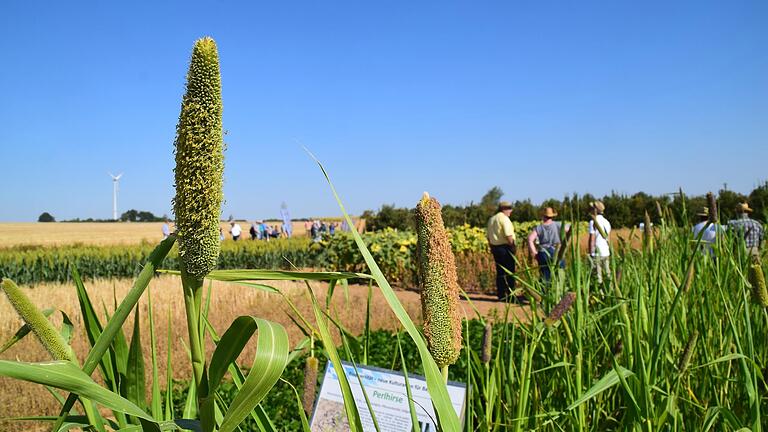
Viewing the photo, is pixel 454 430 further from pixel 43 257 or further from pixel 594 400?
pixel 43 257

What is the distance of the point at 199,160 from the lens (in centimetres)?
78

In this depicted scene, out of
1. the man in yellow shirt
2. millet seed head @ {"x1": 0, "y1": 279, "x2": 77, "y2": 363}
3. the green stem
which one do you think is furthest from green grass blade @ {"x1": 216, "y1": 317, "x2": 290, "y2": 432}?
the man in yellow shirt

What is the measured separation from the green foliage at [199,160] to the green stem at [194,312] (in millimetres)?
16

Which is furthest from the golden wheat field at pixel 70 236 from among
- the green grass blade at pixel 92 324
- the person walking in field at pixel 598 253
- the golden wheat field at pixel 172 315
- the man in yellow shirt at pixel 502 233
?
the green grass blade at pixel 92 324

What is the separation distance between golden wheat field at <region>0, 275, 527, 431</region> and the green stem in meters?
3.70

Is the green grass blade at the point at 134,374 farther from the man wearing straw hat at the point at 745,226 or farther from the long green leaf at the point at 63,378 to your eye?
the man wearing straw hat at the point at 745,226

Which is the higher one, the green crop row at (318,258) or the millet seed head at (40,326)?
the millet seed head at (40,326)

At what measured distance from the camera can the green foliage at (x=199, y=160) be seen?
0.78 m

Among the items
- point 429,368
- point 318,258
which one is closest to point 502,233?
point 429,368

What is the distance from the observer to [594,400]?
6.30 feet

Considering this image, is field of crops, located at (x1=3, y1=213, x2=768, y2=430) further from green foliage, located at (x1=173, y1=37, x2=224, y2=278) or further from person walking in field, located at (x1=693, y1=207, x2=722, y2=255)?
green foliage, located at (x1=173, y1=37, x2=224, y2=278)

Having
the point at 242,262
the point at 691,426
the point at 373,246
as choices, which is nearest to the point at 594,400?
the point at 691,426

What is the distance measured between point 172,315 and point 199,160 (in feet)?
29.4

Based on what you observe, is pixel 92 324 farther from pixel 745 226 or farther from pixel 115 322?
pixel 745 226
